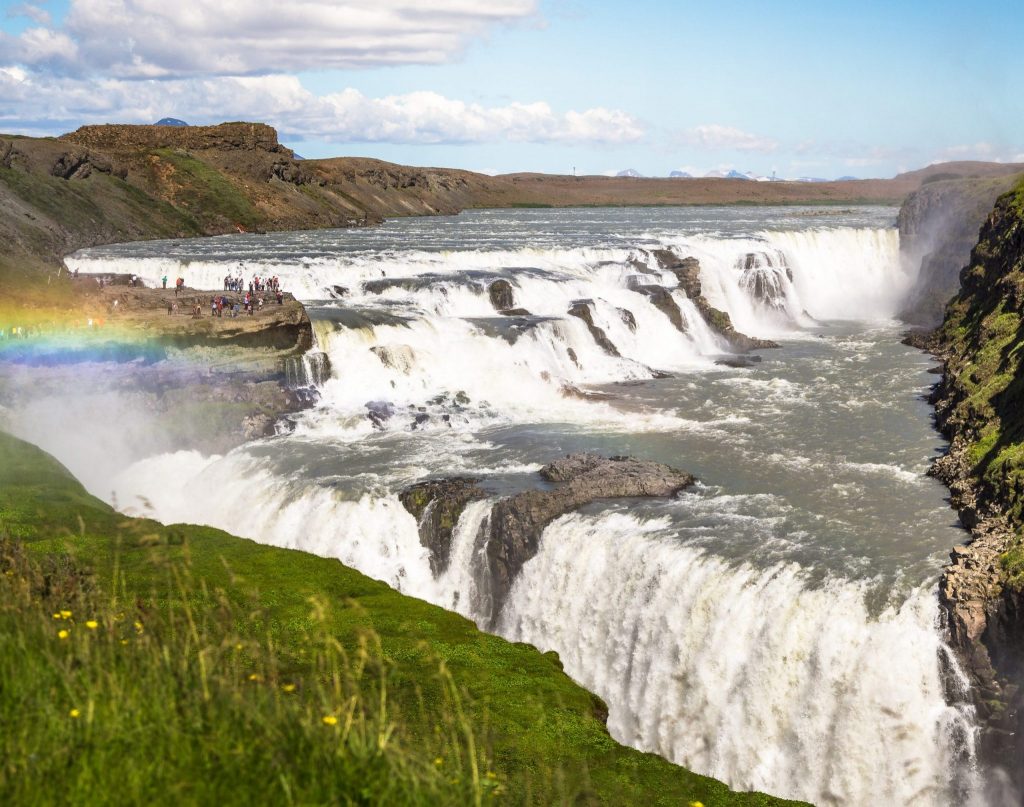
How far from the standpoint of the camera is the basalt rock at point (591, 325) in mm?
46219

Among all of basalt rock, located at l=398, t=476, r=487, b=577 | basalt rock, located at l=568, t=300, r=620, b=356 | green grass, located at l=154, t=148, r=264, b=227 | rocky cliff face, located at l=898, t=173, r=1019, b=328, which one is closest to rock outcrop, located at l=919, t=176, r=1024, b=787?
basalt rock, located at l=398, t=476, r=487, b=577

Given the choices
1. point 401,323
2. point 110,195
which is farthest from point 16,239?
point 401,323

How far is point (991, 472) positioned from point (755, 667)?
29.3 ft

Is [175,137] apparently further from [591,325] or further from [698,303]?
[591,325]

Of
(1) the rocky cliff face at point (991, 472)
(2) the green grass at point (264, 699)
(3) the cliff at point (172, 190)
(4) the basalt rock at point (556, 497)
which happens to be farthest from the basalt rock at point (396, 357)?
(3) the cliff at point (172, 190)

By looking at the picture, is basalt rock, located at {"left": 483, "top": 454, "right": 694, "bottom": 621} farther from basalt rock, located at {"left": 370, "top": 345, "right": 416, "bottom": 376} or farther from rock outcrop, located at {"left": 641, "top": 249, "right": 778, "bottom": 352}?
rock outcrop, located at {"left": 641, "top": 249, "right": 778, "bottom": 352}

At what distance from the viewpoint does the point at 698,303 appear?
5441 cm

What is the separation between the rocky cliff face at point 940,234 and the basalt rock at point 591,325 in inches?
819

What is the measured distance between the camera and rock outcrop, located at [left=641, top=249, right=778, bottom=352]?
169 feet

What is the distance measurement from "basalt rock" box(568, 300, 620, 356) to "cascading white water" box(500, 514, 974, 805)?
22.8 m

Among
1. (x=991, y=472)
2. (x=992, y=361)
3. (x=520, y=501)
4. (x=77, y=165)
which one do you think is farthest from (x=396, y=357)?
(x=77, y=165)

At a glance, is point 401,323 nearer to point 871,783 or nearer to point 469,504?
point 469,504

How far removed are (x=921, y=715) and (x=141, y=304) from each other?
32.6m

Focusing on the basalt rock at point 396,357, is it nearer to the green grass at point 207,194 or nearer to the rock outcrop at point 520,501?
the rock outcrop at point 520,501
